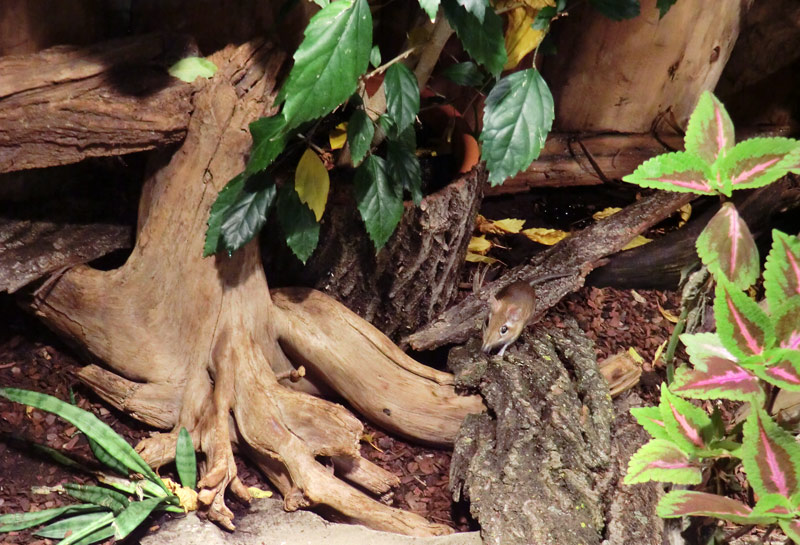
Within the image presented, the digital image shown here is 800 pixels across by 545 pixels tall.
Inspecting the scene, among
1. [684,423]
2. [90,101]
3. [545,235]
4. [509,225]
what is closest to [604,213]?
[545,235]

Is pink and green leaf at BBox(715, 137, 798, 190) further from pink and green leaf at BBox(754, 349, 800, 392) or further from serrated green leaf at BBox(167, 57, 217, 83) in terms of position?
serrated green leaf at BBox(167, 57, 217, 83)

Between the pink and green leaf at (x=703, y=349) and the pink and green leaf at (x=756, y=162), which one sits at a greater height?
the pink and green leaf at (x=756, y=162)

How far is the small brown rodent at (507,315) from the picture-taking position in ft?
9.10

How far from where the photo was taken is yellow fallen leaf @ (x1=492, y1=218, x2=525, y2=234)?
3424 mm

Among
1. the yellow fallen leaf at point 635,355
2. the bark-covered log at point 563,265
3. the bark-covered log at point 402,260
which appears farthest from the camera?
the yellow fallen leaf at point 635,355

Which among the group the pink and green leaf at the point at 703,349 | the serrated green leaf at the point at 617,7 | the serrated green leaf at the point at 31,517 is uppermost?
the serrated green leaf at the point at 617,7

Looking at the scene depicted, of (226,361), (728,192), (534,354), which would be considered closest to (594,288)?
(534,354)

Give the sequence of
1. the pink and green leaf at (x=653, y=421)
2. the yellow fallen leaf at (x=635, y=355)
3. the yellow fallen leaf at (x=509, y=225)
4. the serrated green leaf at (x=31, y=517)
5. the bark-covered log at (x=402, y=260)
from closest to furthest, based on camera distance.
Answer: the pink and green leaf at (x=653, y=421), the serrated green leaf at (x=31, y=517), the bark-covered log at (x=402, y=260), the yellow fallen leaf at (x=635, y=355), the yellow fallen leaf at (x=509, y=225)

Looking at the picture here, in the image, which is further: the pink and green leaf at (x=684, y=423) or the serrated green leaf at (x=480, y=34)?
the serrated green leaf at (x=480, y=34)

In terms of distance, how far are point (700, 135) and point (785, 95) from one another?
264 centimetres

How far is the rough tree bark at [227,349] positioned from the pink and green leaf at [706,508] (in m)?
1.21

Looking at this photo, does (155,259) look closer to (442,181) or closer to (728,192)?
(442,181)

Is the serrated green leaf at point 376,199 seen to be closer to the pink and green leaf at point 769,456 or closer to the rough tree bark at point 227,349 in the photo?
the rough tree bark at point 227,349

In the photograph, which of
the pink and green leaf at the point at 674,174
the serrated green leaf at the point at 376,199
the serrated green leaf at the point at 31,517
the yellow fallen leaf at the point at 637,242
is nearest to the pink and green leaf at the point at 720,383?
the pink and green leaf at the point at 674,174
